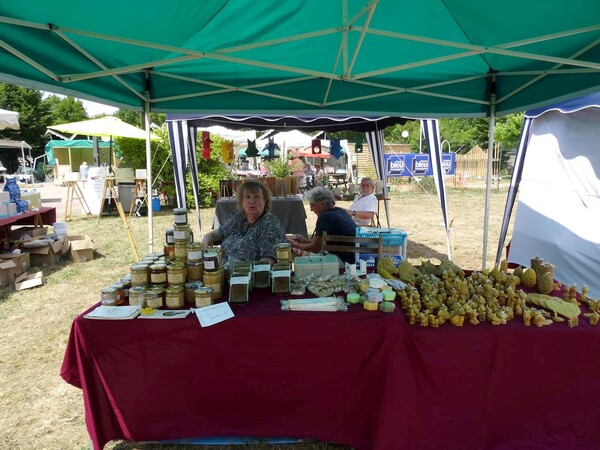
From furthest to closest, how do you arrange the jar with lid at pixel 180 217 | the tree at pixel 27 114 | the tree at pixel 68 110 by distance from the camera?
the tree at pixel 68 110 < the tree at pixel 27 114 < the jar with lid at pixel 180 217

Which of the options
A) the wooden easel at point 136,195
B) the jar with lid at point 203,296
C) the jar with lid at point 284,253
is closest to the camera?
the jar with lid at point 203,296

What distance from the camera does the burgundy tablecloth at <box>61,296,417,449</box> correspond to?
1.88 meters

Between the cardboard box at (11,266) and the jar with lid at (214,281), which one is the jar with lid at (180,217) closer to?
the jar with lid at (214,281)

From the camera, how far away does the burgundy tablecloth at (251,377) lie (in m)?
1.88

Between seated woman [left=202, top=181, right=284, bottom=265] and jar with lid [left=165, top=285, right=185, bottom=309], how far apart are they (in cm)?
78

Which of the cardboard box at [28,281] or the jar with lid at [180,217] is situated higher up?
the jar with lid at [180,217]

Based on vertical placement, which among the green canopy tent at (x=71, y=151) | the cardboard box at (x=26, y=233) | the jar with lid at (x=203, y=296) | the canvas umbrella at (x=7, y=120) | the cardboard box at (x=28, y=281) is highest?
the green canopy tent at (x=71, y=151)

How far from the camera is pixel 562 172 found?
168 inches

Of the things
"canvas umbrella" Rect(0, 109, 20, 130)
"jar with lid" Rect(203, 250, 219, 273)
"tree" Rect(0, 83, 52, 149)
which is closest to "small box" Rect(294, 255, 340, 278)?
"jar with lid" Rect(203, 250, 219, 273)

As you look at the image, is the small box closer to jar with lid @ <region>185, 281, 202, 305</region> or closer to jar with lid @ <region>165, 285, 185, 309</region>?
jar with lid @ <region>185, 281, 202, 305</region>

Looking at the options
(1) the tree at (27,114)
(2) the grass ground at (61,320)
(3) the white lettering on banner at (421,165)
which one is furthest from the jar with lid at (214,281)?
(1) the tree at (27,114)

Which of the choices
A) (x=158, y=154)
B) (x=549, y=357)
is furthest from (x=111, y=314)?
(x=158, y=154)

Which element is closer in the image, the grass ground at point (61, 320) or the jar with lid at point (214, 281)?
the jar with lid at point (214, 281)

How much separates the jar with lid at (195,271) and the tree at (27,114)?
35.4 metres
